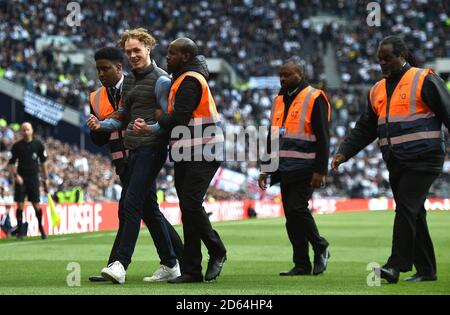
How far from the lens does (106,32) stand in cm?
4634

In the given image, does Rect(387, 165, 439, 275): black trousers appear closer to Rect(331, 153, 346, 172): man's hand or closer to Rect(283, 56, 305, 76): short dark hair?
Rect(331, 153, 346, 172): man's hand

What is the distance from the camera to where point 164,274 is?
10305 mm

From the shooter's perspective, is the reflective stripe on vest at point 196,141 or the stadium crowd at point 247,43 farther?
the stadium crowd at point 247,43

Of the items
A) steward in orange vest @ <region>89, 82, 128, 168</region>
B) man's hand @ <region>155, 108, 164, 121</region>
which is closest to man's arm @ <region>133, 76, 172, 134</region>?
man's hand @ <region>155, 108, 164, 121</region>

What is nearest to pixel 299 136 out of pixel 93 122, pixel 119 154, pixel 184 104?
pixel 184 104

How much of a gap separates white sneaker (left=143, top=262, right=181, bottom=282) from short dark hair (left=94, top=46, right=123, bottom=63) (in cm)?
Answer: 215

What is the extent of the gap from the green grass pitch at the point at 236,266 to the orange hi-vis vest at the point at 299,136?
1.23m

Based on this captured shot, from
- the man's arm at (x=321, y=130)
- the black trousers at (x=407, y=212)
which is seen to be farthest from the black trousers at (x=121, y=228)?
the black trousers at (x=407, y=212)

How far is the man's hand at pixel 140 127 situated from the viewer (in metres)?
9.62

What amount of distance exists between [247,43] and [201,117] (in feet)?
147

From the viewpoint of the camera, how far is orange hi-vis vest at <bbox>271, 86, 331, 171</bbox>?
11.0 meters

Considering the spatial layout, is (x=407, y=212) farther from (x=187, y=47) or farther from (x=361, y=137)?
(x=187, y=47)

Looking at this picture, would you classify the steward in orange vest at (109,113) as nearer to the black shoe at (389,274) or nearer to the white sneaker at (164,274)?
the white sneaker at (164,274)
